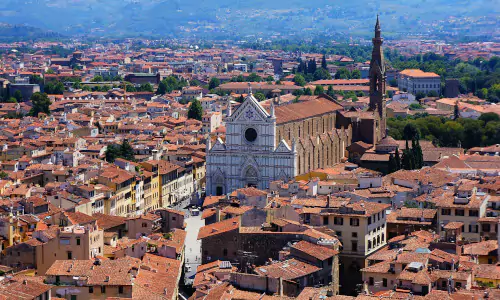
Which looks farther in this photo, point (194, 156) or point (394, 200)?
point (194, 156)

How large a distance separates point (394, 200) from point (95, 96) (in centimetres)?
7105

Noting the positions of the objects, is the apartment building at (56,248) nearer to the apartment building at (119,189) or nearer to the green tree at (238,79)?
the apartment building at (119,189)

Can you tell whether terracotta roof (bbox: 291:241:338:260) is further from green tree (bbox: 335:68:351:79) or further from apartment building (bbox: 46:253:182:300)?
green tree (bbox: 335:68:351:79)

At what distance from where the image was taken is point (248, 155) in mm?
62406

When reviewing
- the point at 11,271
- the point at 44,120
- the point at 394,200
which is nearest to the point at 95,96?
the point at 44,120

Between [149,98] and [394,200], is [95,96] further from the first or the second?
[394,200]

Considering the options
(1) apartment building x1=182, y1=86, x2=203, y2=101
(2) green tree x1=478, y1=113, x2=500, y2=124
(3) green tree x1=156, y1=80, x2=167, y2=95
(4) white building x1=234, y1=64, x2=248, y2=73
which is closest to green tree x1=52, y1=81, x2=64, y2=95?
(3) green tree x1=156, y1=80, x2=167, y2=95

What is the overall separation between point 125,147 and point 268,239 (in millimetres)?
28497

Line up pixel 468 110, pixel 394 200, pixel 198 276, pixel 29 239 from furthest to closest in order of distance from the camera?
1. pixel 468 110
2. pixel 394 200
3. pixel 29 239
4. pixel 198 276

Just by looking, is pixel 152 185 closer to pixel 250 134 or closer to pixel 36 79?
pixel 250 134

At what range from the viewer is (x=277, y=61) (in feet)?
617

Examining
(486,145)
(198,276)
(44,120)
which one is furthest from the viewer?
(44,120)

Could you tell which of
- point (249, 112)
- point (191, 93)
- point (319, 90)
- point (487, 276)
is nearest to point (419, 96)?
point (319, 90)

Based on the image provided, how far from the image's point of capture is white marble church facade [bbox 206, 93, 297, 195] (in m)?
61.8
